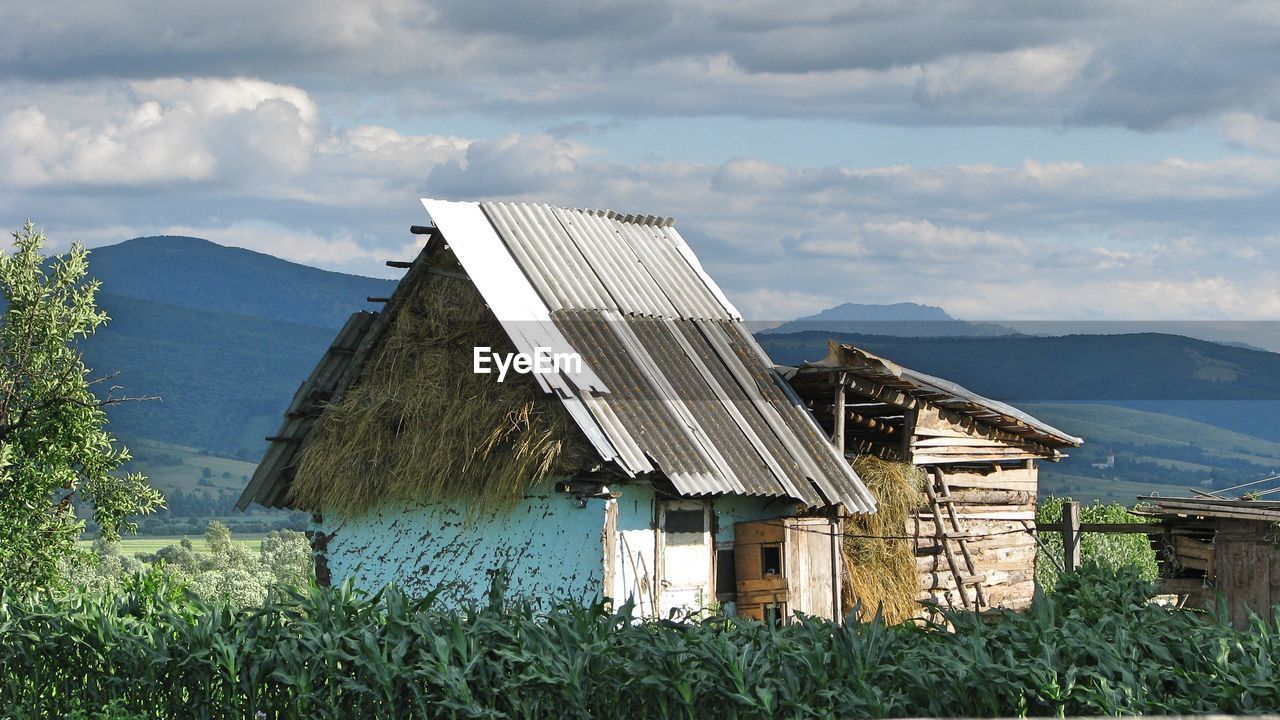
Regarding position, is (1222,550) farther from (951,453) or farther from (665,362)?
(665,362)

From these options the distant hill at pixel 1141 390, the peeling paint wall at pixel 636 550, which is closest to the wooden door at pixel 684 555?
the peeling paint wall at pixel 636 550

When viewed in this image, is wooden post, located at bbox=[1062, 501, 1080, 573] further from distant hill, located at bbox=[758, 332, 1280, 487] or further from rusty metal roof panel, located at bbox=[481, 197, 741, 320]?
distant hill, located at bbox=[758, 332, 1280, 487]

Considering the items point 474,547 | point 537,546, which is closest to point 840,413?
point 537,546

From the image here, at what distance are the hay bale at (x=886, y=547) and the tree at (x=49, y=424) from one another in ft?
45.5

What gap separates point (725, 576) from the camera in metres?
17.8

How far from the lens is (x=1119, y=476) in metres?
153

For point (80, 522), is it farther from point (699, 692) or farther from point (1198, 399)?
point (1198, 399)

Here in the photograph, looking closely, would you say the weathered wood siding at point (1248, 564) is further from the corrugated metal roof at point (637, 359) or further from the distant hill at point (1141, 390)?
the distant hill at point (1141, 390)

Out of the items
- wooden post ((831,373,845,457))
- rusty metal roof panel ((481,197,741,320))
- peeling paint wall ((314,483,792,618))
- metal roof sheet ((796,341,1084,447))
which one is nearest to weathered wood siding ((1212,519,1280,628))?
metal roof sheet ((796,341,1084,447))

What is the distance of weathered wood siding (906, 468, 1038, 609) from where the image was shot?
1947 centimetres

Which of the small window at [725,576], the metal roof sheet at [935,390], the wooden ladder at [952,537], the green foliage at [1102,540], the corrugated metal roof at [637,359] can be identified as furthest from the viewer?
the green foliage at [1102,540]

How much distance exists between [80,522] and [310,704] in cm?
1693

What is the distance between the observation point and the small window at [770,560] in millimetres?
17500

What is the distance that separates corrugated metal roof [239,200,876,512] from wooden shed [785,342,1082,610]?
97 centimetres
